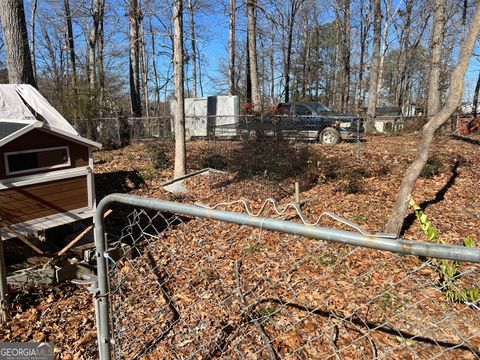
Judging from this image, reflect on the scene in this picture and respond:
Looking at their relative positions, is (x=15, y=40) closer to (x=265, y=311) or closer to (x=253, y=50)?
(x=253, y=50)

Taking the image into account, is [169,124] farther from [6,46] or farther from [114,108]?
[6,46]

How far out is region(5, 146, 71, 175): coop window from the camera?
5320 millimetres

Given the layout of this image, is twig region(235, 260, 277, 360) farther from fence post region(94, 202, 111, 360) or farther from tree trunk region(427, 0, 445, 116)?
tree trunk region(427, 0, 445, 116)

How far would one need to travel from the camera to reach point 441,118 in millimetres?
4871

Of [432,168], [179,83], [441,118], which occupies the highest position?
[179,83]

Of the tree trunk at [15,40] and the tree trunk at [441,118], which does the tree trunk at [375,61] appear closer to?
the tree trunk at [441,118]

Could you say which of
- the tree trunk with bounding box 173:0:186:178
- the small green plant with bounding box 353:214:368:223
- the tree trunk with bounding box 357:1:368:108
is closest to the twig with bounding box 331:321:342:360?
the small green plant with bounding box 353:214:368:223

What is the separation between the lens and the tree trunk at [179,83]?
8.50 m

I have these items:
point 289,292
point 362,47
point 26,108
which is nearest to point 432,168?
point 289,292

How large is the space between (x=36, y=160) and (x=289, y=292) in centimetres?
440

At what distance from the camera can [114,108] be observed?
16469 mm

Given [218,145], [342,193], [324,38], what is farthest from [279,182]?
[324,38]

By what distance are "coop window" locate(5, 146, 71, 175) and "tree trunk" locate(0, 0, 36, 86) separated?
5682 millimetres

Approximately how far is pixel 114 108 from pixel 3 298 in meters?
13.7
